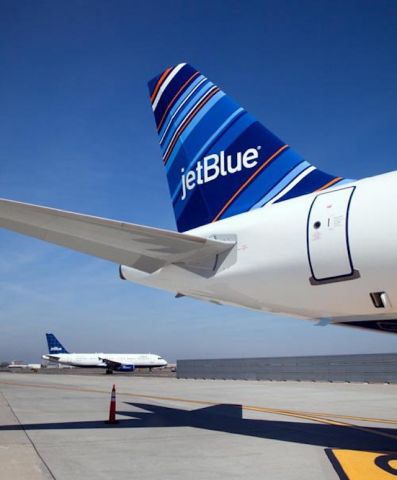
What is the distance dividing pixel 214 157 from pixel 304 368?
27.0m

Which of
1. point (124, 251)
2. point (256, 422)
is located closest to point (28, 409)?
point (256, 422)

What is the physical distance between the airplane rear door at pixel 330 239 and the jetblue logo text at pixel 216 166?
293cm

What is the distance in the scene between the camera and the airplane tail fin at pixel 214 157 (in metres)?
10.0

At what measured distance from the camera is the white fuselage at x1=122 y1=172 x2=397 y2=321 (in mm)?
7121

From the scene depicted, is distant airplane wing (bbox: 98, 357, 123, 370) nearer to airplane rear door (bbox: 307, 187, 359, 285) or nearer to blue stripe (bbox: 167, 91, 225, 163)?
blue stripe (bbox: 167, 91, 225, 163)

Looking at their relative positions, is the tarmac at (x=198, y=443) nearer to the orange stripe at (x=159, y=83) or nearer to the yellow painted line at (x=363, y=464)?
the yellow painted line at (x=363, y=464)

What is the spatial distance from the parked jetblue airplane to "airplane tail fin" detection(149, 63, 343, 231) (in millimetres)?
24

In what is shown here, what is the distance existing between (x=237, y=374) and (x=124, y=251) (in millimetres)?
32054

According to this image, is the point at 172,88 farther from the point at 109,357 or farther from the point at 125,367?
the point at 109,357

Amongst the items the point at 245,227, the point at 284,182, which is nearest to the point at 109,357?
the point at 284,182

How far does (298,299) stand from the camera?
8.36 metres

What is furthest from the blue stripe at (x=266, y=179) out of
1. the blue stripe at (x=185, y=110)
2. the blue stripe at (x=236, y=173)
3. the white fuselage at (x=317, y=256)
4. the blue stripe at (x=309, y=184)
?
the blue stripe at (x=185, y=110)

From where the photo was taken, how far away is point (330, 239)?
294 inches

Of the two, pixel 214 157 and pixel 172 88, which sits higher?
pixel 172 88
